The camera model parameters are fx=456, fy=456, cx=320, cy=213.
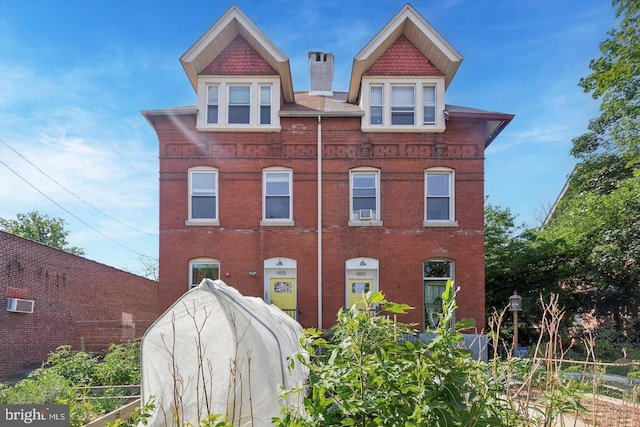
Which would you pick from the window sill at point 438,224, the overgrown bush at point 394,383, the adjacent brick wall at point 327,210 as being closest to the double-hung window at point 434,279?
the adjacent brick wall at point 327,210

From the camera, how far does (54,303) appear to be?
14781mm

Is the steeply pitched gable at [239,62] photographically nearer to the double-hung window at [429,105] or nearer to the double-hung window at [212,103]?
the double-hung window at [212,103]

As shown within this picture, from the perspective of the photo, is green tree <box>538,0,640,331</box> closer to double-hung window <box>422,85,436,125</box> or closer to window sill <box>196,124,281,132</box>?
double-hung window <box>422,85,436,125</box>

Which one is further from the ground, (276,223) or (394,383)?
(276,223)

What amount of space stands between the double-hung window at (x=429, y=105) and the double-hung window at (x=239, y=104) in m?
5.71

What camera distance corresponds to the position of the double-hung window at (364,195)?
1457 cm

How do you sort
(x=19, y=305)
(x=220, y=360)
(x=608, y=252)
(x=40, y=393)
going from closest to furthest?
1. (x=220, y=360)
2. (x=40, y=393)
3. (x=19, y=305)
4. (x=608, y=252)

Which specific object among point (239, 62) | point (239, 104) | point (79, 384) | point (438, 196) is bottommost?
point (79, 384)

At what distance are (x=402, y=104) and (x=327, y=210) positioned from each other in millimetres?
4283

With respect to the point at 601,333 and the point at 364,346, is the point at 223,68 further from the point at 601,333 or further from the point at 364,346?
the point at 601,333

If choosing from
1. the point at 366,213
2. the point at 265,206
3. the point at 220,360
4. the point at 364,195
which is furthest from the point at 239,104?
the point at 220,360

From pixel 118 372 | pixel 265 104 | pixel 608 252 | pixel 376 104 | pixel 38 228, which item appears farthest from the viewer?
pixel 38 228

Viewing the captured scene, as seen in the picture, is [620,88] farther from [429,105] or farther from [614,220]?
[429,105]

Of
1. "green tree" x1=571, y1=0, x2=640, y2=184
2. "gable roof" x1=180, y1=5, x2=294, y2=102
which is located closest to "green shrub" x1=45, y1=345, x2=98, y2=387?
"gable roof" x1=180, y1=5, x2=294, y2=102
